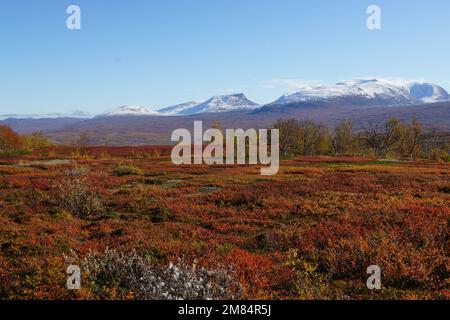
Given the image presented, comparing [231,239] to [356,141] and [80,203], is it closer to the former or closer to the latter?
[80,203]

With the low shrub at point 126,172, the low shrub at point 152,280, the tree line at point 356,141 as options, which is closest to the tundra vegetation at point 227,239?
the low shrub at point 152,280

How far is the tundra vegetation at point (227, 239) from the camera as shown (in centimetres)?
888

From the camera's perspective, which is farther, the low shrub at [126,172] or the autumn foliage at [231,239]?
the low shrub at [126,172]

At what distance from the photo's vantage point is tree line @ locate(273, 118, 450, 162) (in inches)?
2869

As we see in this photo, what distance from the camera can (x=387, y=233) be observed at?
13.3 meters

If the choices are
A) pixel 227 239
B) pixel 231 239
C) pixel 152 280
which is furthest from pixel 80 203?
pixel 152 280

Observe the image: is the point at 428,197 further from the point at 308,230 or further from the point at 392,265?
the point at 392,265

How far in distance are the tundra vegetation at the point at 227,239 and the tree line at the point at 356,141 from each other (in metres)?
48.8

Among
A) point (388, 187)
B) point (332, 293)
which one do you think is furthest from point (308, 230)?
point (388, 187)

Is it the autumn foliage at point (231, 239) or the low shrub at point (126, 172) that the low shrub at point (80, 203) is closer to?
the autumn foliage at point (231, 239)

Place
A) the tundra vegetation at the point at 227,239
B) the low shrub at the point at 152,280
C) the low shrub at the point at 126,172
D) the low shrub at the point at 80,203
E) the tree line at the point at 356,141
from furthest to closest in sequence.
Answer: the tree line at the point at 356,141, the low shrub at the point at 126,172, the low shrub at the point at 80,203, the tundra vegetation at the point at 227,239, the low shrub at the point at 152,280

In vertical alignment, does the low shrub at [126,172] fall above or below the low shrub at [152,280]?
below

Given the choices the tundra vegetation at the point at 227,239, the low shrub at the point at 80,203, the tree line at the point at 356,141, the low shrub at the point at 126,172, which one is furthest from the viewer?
the tree line at the point at 356,141

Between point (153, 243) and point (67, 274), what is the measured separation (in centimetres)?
310
